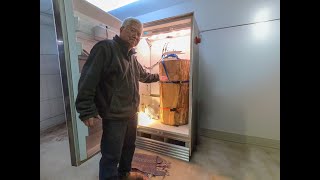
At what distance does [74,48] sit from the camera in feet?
3.52

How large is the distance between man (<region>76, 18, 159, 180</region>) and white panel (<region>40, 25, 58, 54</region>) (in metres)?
2.60

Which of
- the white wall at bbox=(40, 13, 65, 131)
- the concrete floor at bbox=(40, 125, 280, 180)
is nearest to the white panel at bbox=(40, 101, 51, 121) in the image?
the white wall at bbox=(40, 13, 65, 131)

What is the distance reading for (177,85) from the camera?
1.85 metres

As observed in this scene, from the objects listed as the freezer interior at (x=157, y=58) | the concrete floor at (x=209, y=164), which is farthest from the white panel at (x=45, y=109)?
the freezer interior at (x=157, y=58)

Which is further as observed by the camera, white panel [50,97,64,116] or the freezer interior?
white panel [50,97,64,116]

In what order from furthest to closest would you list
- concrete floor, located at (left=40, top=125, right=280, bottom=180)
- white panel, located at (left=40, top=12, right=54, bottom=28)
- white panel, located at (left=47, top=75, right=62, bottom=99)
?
white panel, located at (left=47, top=75, right=62, bottom=99)
white panel, located at (left=40, top=12, right=54, bottom=28)
concrete floor, located at (left=40, top=125, right=280, bottom=180)

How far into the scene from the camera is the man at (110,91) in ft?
3.29

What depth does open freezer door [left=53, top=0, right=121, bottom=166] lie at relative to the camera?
99 cm

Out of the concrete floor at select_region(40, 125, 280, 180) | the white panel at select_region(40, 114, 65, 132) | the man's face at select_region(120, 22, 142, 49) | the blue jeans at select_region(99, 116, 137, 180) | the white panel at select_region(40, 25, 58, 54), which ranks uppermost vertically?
the white panel at select_region(40, 25, 58, 54)

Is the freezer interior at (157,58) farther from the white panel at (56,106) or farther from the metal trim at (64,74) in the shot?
the white panel at (56,106)

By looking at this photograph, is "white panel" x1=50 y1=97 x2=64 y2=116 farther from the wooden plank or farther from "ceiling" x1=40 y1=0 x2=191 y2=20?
the wooden plank

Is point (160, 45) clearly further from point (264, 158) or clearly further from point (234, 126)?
point (264, 158)

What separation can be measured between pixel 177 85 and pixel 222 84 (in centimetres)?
84

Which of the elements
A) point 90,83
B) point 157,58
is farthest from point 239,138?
point 90,83
